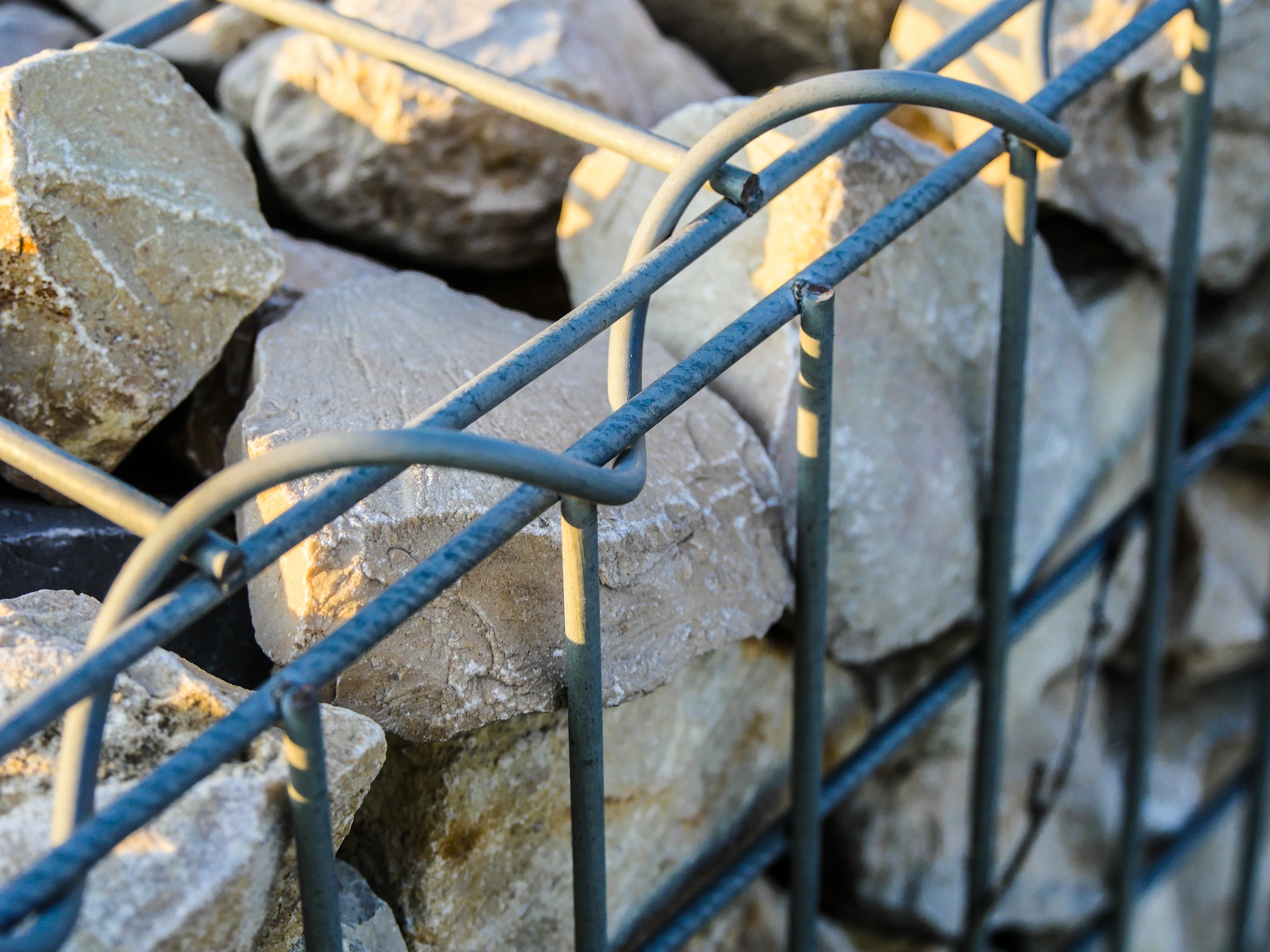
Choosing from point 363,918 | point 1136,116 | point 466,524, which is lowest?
point 363,918

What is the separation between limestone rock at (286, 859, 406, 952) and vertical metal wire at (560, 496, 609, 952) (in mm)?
135

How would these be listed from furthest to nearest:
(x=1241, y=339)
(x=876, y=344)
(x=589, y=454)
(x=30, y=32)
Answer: (x=1241, y=339) < (x=30, y=32) < (x=876, y=344) < (x=589, y=454)

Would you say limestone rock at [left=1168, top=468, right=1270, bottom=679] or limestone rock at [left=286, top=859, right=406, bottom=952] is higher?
limestone rock at [left=1168, top=468, right=1270, bottom=679]

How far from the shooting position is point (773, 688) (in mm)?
1049

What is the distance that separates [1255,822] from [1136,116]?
0.95 metres

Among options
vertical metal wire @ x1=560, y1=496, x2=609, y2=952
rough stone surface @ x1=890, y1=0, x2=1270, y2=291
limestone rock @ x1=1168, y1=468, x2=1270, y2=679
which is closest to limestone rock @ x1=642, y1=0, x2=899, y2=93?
rough stone surface @ x1=890, y1=0, x2=1270, y2=291

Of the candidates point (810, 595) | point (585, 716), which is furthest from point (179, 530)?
point (810, 595)

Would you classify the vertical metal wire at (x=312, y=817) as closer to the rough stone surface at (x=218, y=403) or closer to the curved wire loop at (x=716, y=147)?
the curved wire loop at (x=716, y=147)

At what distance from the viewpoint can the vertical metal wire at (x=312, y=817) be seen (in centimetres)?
54

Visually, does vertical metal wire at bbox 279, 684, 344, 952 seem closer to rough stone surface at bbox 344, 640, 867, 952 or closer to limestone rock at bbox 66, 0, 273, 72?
rough stone surface at bbox 344, 640, 867, 952

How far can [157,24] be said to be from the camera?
1.03 meters

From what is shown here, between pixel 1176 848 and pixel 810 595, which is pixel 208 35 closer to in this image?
pixel 810 595

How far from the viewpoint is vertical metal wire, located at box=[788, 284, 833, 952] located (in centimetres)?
73

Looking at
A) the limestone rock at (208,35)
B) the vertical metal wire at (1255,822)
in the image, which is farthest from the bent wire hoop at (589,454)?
the vertical metal wire at (1255,822)
